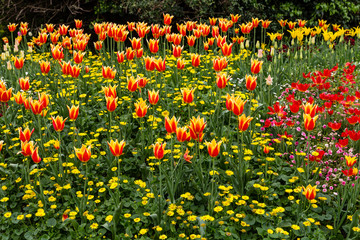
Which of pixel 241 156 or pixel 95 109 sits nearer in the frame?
pixel 241 156

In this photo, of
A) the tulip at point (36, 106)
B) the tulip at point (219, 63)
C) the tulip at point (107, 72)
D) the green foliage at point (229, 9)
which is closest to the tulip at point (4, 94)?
the tulip at point (36, 106)

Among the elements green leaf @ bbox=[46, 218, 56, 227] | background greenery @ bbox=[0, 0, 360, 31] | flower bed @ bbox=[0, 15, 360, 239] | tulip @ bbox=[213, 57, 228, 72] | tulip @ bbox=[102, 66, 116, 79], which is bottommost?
green leaf @ bbox=[46, 218, 56, 227]

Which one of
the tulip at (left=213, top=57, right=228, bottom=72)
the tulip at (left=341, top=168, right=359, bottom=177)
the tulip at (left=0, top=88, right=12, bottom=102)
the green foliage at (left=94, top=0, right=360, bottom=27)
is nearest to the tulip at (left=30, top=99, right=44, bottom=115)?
the tulip at (left=0, top=88, right=12, bottom=102)

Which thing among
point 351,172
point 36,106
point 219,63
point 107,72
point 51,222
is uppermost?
point 219,63

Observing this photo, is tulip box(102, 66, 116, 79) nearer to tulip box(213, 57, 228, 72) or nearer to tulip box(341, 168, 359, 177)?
tulip box(213, 57, 228, 72)

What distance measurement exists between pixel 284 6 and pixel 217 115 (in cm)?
568

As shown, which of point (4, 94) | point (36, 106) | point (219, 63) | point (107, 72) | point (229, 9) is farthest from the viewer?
point (229, 9)

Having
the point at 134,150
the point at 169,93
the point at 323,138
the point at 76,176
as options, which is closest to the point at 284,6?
the point at 169,93

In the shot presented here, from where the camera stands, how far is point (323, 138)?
162 inches

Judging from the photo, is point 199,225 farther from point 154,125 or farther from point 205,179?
point 154,125

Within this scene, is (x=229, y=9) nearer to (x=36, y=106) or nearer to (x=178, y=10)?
(x=178, y=10)

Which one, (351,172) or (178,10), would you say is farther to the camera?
(178,10)

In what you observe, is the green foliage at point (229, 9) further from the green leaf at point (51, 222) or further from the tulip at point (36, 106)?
the green leaf at point (51, 222)

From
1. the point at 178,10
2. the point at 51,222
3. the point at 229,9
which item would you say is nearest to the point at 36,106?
the point at 51,222
